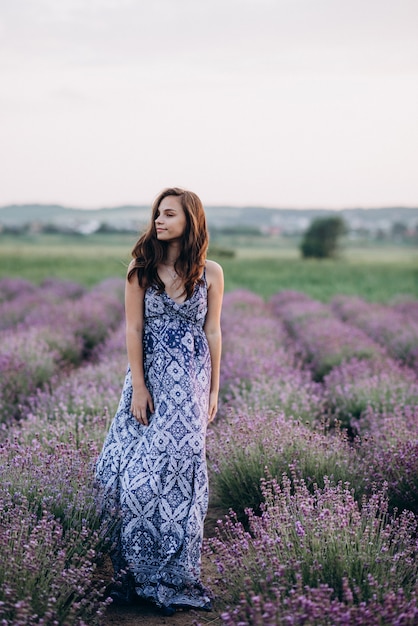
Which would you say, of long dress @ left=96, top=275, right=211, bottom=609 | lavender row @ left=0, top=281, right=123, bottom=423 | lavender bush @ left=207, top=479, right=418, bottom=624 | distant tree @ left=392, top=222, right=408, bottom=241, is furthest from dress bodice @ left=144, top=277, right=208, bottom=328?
distant tree @ left=392, top=222, right=408, bottom=241

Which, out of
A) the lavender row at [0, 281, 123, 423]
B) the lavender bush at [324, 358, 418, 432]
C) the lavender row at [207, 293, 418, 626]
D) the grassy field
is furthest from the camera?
the grassy field

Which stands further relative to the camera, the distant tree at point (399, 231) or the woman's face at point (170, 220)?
the distant tree at point (399, 231)

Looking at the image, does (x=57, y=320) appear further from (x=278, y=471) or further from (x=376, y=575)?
(x=376, y=575)

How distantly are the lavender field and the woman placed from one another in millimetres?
203

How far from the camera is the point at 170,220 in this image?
12.1 feet

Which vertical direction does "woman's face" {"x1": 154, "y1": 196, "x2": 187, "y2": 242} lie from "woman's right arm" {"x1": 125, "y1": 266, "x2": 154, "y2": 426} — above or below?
above

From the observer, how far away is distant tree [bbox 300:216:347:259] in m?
70.1

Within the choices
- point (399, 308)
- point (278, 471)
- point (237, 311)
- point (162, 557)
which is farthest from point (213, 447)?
point (399, 308)

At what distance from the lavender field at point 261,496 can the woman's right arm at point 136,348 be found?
475 mm

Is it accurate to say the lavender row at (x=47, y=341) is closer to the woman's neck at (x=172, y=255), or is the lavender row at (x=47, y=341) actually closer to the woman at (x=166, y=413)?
the woman at (x=166, y=413)

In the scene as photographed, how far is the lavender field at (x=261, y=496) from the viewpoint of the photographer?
284 centimetres

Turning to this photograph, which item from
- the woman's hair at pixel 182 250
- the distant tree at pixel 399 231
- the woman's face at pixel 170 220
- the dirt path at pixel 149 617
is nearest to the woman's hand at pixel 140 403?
the woman's hair at pixel 182 250

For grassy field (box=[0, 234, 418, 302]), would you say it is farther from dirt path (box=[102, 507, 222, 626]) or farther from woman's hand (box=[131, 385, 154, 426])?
dirt path (box=[102, 507, 222, 626])

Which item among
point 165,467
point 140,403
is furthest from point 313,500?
point 140,403
